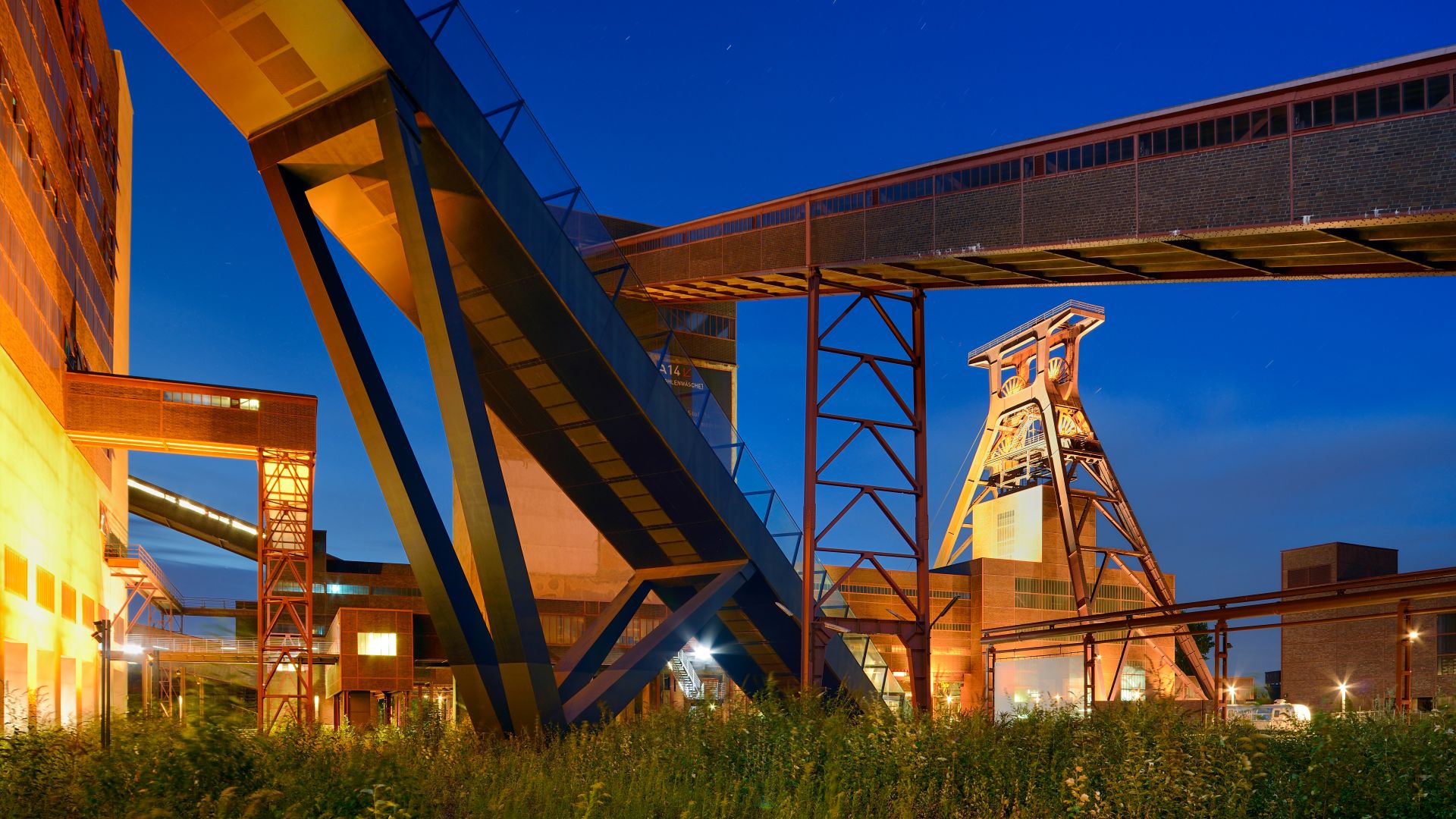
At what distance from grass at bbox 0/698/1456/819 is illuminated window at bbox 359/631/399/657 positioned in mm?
35602

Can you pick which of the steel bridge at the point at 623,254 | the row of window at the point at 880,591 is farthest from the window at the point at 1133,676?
the steel bridge at the point at 623,254

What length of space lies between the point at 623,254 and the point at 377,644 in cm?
3293

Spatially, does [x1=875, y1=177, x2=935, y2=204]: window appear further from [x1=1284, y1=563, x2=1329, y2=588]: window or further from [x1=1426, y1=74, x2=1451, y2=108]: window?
[x1=1284, y1=563, x2=1329, y2=588]: window

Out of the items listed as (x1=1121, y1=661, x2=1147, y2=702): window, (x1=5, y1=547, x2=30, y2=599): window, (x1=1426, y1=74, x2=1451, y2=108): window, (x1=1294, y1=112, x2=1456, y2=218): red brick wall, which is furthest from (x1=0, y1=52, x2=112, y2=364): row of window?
(x1=1121, y1=661, x2=1147, y2=702): window

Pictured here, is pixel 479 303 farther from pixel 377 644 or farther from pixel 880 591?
pixel 880 591

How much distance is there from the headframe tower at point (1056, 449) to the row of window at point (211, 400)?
32.8m

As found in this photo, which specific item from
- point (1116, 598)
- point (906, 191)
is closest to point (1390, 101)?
point (906, 191)

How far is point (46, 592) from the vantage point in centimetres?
2666

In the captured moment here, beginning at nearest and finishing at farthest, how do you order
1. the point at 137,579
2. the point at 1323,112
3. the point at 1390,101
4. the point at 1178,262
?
the point at 1390,101
the point at 1323,112
the point at 1178,262
the point at 137,579

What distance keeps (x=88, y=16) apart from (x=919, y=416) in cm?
2881

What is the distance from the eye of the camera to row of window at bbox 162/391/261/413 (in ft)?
106

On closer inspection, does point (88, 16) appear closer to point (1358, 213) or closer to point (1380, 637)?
point (1358, 213)

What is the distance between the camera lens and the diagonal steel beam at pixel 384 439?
1484 cm

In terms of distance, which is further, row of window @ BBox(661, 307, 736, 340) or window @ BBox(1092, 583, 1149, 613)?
window @ BBox(1092, 583, 1149, 613)
